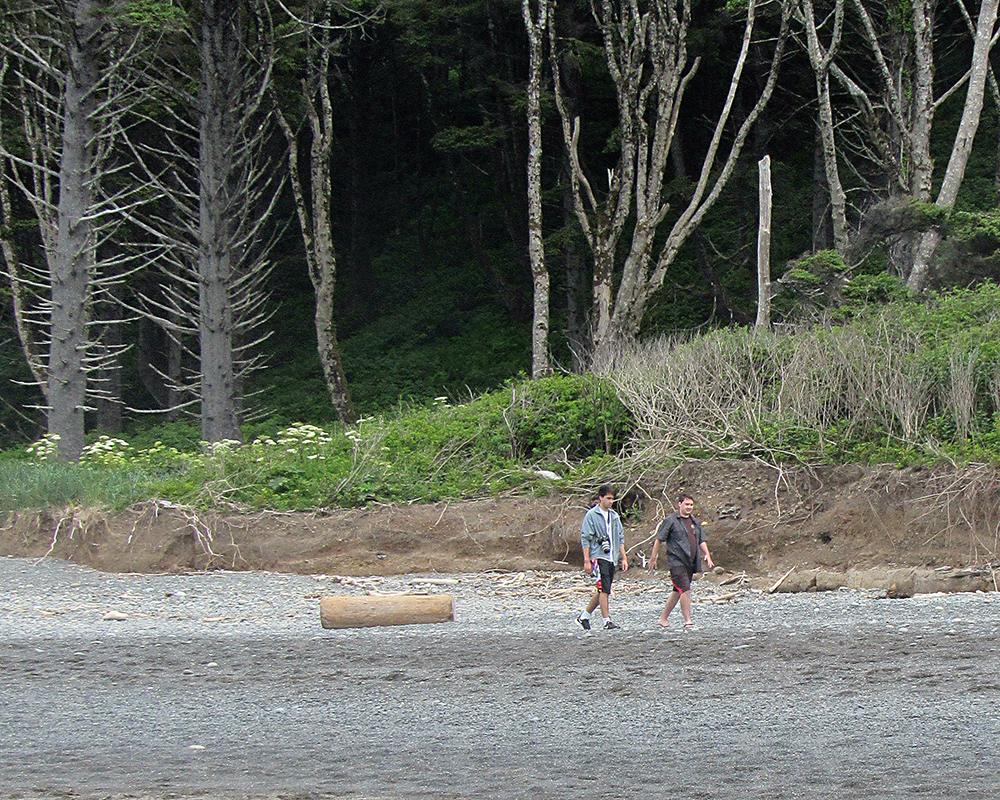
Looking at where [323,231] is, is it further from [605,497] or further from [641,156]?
[605,497]

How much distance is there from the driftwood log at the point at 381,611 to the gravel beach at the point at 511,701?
0.20 m

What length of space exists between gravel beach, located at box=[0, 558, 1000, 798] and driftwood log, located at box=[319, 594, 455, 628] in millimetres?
195

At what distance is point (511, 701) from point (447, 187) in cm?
3402

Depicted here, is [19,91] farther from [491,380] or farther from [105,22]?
[491,380]

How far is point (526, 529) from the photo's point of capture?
1415 centimetres

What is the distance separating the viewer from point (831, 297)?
19078 millimetres

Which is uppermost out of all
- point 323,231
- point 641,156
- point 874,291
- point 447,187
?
point 447,187

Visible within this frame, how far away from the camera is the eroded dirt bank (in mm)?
12961

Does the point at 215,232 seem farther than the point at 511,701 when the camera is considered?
Yes

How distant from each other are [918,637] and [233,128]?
1742 cm

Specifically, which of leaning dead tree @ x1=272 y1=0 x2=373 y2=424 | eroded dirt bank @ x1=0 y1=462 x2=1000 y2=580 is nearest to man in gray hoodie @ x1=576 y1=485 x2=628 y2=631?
eroded dirt bank @ x1=0 y1=462 x2=1000 y2=580

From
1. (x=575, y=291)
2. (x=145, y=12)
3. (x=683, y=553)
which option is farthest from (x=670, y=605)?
(x=575, y=291)

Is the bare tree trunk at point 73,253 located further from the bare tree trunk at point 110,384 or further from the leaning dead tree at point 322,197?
the bare tree trunk at point 110,384

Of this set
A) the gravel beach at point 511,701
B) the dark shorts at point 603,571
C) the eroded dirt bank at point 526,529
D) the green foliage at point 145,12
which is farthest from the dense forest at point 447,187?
the gravel beach at point 511,701
